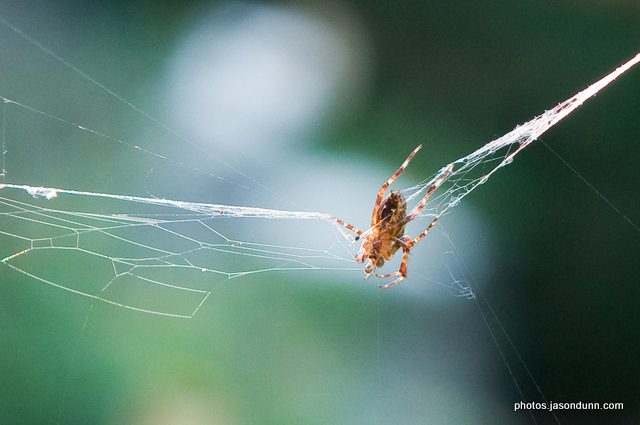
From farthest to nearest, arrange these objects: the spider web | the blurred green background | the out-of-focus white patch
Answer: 1. the out-of-focus white patch
2. the blurred green background
3. the spider web

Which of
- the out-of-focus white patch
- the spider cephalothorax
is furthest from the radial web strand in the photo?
the out-of-focus white patch

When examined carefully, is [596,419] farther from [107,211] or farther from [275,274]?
[107,211]

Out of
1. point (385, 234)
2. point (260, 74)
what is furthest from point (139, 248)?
point (260, 74)

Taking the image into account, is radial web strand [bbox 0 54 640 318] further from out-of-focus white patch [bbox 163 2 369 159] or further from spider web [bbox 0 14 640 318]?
out-of-focus white patch [bbox 163 2 369 159]

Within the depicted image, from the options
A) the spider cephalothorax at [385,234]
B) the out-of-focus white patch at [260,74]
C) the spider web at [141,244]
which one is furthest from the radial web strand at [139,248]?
the out-of-focus white patch at [260,74]

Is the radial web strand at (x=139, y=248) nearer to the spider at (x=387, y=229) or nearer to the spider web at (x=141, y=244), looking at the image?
the spider web at (x=141, y=244)

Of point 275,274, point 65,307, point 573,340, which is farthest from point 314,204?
point 573,340
